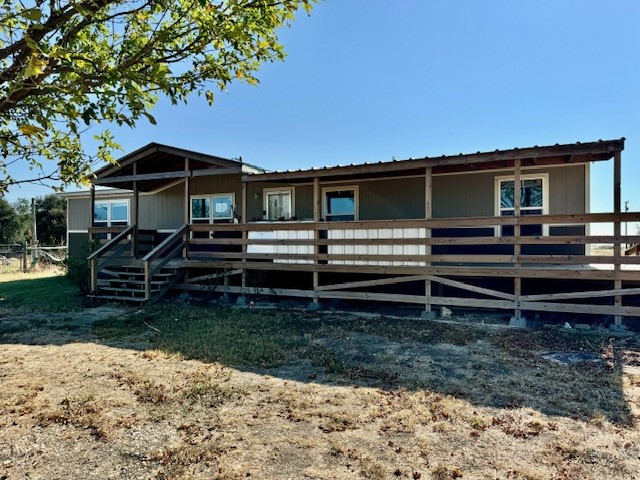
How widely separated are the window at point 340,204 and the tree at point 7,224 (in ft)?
92.2

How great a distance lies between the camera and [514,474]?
278 centimetres

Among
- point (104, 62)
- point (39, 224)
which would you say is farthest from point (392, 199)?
point (39, 224)

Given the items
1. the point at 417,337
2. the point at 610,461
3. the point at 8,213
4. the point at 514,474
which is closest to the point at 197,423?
the point at 514,474

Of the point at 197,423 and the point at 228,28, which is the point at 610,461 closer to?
the point at 197,423

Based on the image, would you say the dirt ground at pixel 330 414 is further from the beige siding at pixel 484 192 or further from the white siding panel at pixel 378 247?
the beige siding at pixel 484 192

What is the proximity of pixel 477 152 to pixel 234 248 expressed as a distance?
725 centimetres

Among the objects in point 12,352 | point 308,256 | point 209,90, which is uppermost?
point 209,90

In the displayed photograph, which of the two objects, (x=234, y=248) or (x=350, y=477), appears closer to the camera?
(x=350, y=477)

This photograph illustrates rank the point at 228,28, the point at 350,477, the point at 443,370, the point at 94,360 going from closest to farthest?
the point at 350,477 < the point at 228,28 < the point at 443,370 < the point at 94,360

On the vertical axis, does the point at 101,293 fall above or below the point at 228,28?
below

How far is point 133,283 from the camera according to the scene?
33.7ft

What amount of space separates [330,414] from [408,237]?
5373mm

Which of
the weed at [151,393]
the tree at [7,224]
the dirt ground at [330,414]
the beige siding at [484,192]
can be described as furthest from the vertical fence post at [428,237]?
the tree at [7,224]

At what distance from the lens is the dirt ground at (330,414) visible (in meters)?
2.91
